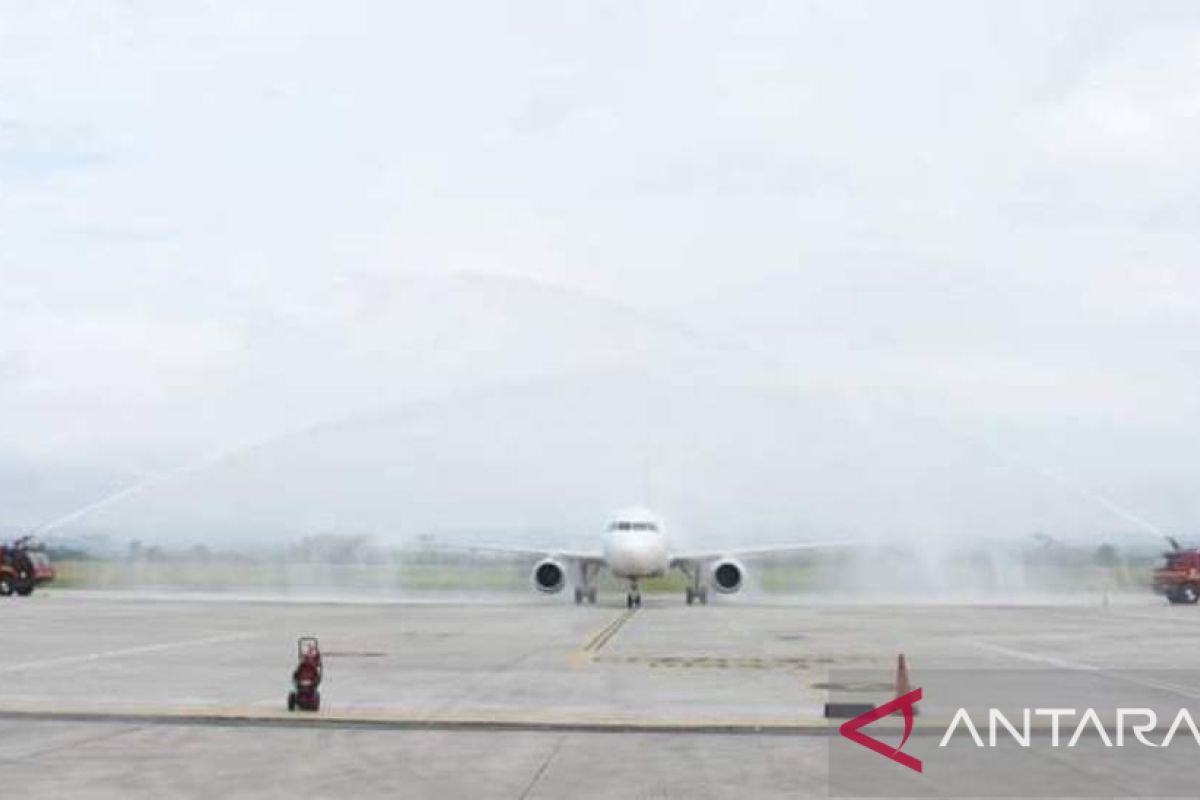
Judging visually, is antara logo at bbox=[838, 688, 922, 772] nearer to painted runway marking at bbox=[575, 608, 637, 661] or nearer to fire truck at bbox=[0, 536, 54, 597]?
painted runway marking at bbox=[575, 608, 637, 661]

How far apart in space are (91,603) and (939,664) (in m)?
38.0

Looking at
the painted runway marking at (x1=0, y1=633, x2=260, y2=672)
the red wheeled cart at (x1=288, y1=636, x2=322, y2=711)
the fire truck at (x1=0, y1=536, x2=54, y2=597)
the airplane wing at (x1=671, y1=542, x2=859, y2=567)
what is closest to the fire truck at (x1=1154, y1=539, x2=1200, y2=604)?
the airplane wing at (x1=671, y1=542, x2=859, y2=567)

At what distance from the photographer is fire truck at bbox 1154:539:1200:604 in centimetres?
6550

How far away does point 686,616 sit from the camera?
50312mm

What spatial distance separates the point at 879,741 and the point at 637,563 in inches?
1686

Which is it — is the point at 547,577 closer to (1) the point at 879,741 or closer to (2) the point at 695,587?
(2) the point at 695,587

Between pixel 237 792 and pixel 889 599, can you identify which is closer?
pixel 237 792

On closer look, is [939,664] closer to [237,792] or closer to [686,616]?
[237,792]

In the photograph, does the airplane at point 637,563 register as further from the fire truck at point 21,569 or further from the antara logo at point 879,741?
the antara logo at point 879,741

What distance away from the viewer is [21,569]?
65562 mm

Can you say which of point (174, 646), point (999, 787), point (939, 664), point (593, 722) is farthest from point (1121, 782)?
point (174, 646)

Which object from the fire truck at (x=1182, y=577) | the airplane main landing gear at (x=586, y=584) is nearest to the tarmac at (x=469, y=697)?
the airplane main landing gear at (x=586, y=584)

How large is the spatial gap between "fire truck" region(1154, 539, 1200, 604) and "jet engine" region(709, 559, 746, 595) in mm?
19085

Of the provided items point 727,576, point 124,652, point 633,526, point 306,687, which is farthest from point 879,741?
point 727,576
